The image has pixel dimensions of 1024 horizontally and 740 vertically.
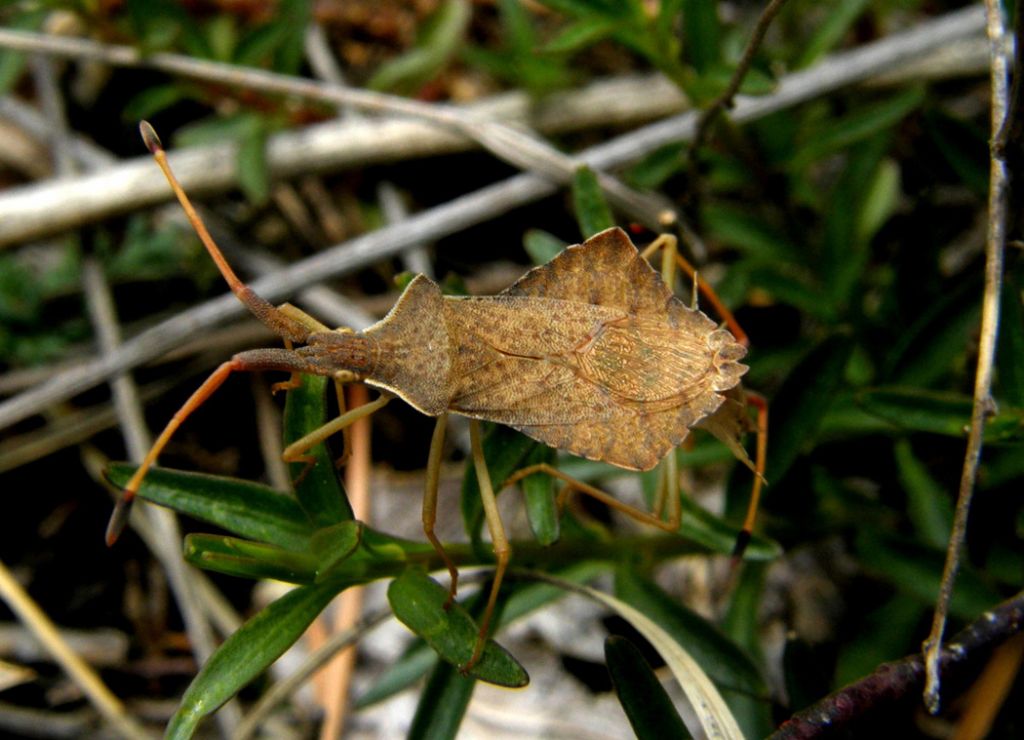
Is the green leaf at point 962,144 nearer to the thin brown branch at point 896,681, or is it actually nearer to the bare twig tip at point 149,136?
the thin brown branch at point 896,681

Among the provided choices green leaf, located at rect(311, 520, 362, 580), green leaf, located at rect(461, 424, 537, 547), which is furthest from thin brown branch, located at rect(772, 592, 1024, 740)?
green leaf, located at rect(311, 520, 362, 580)

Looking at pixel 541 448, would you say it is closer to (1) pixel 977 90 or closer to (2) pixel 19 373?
(2) pixel 19 373

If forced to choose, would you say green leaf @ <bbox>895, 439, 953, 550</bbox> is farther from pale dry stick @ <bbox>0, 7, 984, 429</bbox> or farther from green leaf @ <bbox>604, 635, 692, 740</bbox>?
pale dry stick @ <bbox>0, 7, 984, 429</bbox>

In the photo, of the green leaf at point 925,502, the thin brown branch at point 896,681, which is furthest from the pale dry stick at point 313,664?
the green leaf at point 925,502

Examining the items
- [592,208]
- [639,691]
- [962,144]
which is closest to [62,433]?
[592,208]

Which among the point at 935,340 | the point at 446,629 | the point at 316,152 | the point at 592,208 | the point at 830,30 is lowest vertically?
the point at 446,629

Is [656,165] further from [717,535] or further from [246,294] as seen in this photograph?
[246,294]
